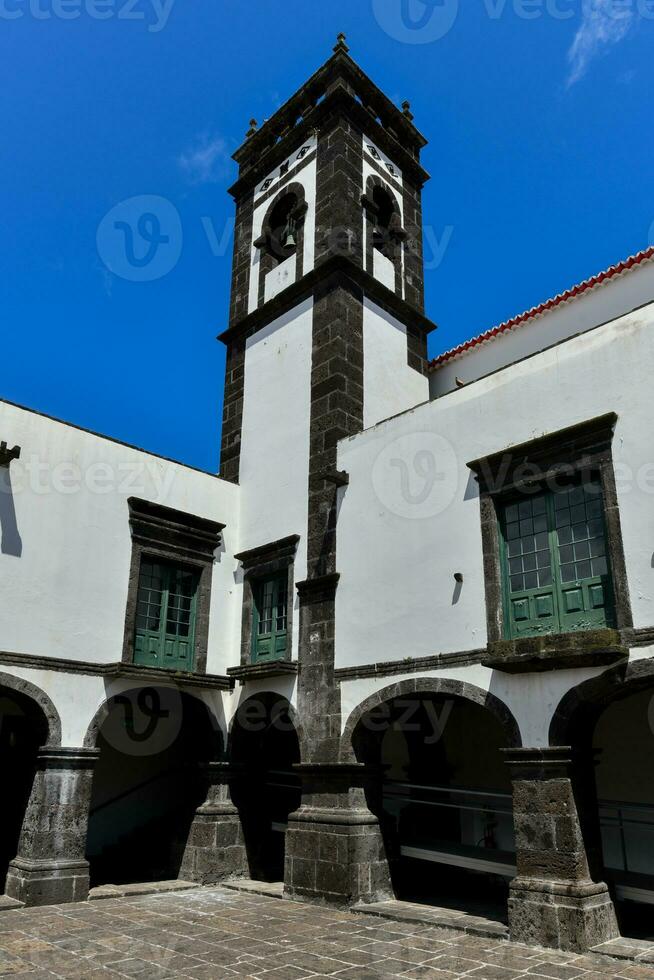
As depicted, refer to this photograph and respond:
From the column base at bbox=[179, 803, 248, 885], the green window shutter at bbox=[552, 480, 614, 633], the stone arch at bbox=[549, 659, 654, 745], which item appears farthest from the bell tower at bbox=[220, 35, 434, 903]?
the green window shutter at bbox=[552, 480, 614, 633]

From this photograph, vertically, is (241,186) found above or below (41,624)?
above

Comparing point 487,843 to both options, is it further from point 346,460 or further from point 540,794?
point 346,460

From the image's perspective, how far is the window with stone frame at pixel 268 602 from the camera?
1032cm

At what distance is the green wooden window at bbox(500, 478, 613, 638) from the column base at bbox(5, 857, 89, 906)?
5.60 m

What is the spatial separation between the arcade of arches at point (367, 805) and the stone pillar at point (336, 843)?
0.02 metres

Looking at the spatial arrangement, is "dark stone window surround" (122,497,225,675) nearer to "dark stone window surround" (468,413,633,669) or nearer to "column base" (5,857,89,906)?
"column base" (5,857,89,906)

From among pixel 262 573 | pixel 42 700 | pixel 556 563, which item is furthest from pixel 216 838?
pixel 556 563

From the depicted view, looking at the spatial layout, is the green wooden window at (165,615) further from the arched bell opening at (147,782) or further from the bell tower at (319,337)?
the bell tower at (319,337)

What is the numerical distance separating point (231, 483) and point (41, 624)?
374cm

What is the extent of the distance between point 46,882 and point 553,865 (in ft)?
17.8

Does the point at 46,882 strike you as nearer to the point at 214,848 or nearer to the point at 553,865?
the point at 214,848

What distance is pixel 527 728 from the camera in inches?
288

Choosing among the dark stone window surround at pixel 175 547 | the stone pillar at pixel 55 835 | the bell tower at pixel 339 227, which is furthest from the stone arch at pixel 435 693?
the bell tower at pixel 339 227

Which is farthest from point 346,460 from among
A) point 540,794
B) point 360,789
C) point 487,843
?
point 487,843
